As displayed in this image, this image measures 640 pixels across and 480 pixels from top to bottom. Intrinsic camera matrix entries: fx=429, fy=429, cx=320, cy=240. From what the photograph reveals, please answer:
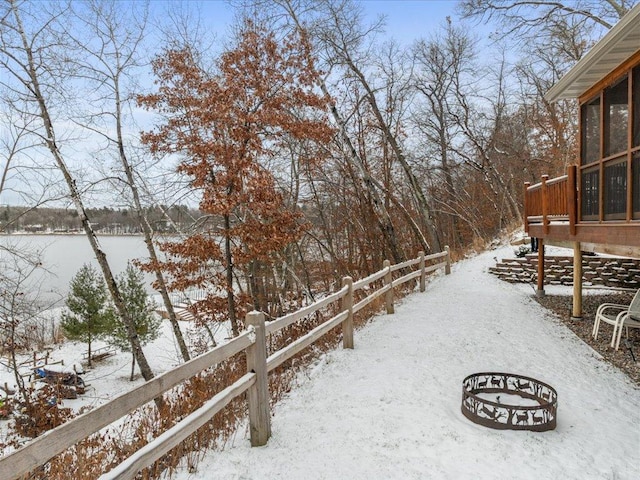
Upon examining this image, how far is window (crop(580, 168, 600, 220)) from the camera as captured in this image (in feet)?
22.8

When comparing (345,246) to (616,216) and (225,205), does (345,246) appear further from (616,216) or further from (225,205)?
(616,216)

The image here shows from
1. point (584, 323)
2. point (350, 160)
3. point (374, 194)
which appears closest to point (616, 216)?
point (584, 323)

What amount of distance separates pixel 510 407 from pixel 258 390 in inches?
94.2

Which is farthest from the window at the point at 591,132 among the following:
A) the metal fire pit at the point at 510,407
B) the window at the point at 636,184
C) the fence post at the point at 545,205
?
the metal fire pit at the point at 510,407

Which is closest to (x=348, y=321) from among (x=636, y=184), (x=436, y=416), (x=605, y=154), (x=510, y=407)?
(x=436, y=416)

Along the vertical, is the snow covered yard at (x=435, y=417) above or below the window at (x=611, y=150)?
below

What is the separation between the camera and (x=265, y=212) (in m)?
11.4

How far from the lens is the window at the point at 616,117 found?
6223 millimetres

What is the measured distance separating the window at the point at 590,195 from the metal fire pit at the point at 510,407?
11.3 feet

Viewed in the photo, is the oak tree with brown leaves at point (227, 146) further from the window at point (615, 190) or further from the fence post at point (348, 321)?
the window at point (615, 190)

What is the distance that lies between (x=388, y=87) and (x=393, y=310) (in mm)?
11387

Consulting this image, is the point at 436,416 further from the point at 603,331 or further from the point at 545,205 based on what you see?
the point at 545,205

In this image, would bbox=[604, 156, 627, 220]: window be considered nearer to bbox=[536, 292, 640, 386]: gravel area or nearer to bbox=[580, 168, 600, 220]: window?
bbox=[580, 168, 600, 220]: window

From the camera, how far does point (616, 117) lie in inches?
257
